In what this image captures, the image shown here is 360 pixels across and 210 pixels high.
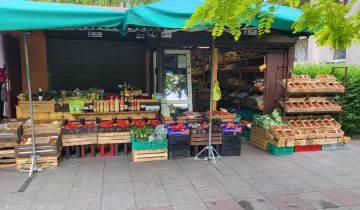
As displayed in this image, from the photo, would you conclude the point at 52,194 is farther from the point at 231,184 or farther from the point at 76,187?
the point at 231,184

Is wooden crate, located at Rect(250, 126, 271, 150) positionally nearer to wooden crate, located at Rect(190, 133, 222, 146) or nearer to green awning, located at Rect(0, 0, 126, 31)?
wooden crate, located at Rect(190, 133, 222, 146)

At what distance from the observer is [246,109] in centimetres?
824

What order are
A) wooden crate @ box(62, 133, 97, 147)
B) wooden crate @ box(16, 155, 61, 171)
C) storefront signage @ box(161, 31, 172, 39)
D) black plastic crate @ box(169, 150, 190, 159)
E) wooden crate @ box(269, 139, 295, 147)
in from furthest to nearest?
storefront signage @ box(161, 31, 172, 39) < wooden crate @ box(269, 139, 295, 147) < black plastic crate @ box(169, 150, 190, 159) < wooden crate @ box(62, 133, 97, 147) < wooden crate @ box(16, 155, 61, 171)

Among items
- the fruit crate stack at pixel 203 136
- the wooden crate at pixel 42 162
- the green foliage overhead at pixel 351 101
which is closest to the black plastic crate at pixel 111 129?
the wooden crate at pixel 42 162

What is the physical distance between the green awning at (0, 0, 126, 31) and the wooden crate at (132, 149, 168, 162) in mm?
2491

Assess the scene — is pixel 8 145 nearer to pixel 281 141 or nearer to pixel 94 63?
pixel 94 63

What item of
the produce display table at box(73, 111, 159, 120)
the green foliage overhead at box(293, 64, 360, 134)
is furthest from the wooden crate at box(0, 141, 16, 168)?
the green foliage overhead at box(293, 64, 360, 134)

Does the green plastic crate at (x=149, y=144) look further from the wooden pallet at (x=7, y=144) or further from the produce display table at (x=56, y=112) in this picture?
the wooden pallet at (x=7, y=144)

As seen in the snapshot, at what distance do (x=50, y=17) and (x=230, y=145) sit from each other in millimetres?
4183

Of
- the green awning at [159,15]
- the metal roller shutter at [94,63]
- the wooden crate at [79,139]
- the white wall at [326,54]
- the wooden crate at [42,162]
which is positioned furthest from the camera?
the white wall at [326,54]

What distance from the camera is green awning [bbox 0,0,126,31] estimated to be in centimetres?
372

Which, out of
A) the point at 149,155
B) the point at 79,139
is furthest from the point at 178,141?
the point at 79,139

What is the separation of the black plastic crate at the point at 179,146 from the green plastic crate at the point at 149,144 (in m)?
0.14

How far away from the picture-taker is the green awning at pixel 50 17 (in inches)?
147
